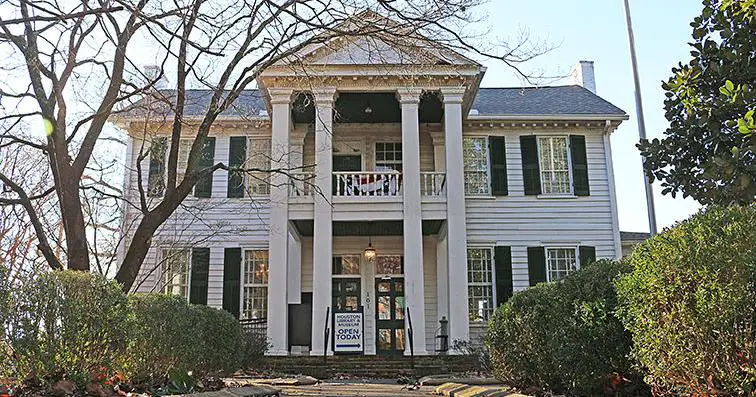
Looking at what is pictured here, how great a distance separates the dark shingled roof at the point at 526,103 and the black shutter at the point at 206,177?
2.96 feet

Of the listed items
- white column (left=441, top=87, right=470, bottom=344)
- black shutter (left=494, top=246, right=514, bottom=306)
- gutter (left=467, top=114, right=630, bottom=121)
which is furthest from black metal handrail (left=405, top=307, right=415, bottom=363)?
gutter (left=467, top=114, right=630, bottom=121)

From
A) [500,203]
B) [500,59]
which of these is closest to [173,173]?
[500,59]

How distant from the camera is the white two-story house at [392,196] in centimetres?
1577

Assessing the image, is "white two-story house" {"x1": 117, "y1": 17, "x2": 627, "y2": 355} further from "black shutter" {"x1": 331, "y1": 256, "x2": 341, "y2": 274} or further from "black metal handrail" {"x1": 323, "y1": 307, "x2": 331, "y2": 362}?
"black metal handrail" {"x1": 323, "y1": 307, "x2": 331, "y2": 362}

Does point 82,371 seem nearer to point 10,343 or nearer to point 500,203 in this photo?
point 10,343

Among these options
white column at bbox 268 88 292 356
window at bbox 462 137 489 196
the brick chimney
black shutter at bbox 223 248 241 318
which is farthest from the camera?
the brick chimney

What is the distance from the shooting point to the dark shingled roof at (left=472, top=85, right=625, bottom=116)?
58.8ft

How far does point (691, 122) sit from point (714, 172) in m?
0.86

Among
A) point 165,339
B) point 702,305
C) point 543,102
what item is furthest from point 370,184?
point 702,305

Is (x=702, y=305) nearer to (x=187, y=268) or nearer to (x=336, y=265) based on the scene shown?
(x=336, y=265)

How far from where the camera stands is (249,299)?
17.1 m

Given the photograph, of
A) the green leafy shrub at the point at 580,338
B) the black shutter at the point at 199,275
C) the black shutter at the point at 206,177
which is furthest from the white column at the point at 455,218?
the green leafy shrub at the point at 580,338

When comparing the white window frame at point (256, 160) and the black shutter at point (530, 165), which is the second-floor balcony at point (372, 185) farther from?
the black shutter at point (530, 165)

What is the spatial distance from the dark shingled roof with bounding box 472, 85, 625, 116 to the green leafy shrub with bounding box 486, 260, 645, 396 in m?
11.4
